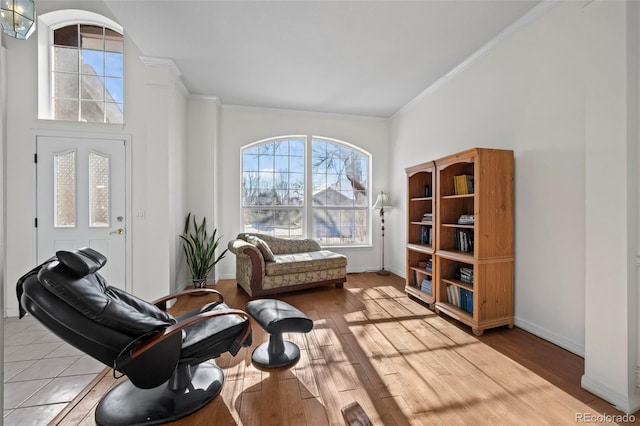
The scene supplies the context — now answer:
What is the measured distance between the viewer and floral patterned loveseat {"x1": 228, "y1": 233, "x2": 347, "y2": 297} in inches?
147

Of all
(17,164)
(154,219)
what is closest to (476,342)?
(154,219)

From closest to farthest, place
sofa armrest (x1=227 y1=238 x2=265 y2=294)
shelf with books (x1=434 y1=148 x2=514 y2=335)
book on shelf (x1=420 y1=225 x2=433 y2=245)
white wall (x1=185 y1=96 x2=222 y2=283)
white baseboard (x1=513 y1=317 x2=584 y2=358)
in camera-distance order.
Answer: white baseboard (x1=513 y1=317 x2=584 y2=358)
shelf with books (x1=434 y1=148 x2=514 y2=335)
sofa armrest (x1=227 y1=238 x2=265 y2=294)
book on shelf (x1=420 y1=225 x2=433 y2=245)
white wall (x1=185 y1=96 x2=222 y2=283)

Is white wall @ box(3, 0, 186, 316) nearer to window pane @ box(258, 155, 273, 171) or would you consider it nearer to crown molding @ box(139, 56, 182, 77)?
crown molding @ box(139, 56, 182, 77)

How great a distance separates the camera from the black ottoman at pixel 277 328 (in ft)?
7.13

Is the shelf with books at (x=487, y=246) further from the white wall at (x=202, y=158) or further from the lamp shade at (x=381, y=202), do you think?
the white wall at (x=202, y=158)

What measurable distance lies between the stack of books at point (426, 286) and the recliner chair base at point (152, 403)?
8.30 ft

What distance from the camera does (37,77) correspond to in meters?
3.29

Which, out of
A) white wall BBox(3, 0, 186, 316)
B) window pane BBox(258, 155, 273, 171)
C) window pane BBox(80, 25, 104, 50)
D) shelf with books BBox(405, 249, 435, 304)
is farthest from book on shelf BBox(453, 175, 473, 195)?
window pane BBox(80, 25, 104, 50)

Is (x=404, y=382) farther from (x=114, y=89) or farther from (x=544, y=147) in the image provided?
(x=114, y=89)

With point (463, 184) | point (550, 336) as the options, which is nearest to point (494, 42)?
point (463, 184)

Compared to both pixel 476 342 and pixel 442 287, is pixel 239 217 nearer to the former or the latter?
pixel 442 287

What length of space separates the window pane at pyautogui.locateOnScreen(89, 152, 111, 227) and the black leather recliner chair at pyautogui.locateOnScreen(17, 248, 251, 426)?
6.30 ft

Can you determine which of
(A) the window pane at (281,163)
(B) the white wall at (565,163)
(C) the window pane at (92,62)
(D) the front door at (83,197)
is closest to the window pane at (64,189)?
(D) the front door at (83,197)

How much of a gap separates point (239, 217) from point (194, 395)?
3.26 metres
